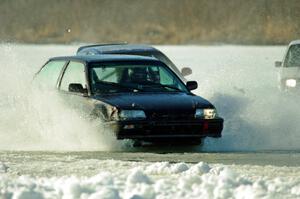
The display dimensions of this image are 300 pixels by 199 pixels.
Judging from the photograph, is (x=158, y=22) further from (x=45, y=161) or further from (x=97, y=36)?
(x=45, y=161)

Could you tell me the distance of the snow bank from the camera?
31.9 ft

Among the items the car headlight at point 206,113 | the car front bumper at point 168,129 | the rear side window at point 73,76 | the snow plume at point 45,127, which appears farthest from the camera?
the rear side window at point 73,76

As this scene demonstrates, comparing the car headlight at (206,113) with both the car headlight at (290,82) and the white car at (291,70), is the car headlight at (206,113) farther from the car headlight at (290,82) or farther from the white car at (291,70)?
the car headlight at (290,82)

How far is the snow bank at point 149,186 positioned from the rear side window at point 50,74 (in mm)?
5687

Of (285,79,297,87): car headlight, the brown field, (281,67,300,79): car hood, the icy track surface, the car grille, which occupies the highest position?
the brown field

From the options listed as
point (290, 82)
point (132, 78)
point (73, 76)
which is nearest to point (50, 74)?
point (73, 76)

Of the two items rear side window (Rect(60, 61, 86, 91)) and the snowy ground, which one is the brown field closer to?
the snowy ground

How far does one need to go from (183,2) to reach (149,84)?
5511 centimetres

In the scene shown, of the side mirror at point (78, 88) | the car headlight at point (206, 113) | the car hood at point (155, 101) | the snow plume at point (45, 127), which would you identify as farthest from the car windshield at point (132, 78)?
the car headlight at point (206, 113)

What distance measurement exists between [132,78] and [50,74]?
1.64m

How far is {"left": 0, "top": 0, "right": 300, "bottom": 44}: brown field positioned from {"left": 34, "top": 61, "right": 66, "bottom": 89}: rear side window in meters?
38.3

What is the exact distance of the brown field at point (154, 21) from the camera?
58719mm

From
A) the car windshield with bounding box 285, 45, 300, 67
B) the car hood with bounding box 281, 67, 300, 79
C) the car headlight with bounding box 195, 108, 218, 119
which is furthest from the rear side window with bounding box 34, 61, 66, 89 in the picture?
the car windshield with bounding box 285, 45, 300, 67

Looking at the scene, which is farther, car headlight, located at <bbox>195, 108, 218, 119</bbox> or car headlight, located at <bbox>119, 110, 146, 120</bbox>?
car headlight, located at <bbox>195, 108, 218, 119</bbox>
